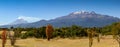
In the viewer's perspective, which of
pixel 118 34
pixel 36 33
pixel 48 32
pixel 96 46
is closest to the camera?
pixel 118 34

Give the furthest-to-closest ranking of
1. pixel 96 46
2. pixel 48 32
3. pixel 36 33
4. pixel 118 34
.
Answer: pixel 36 33 < pixel 48 32 < pixel 96 46 < pixel 118 34

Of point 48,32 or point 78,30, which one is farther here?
point 78,30

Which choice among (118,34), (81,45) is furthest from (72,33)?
(118,34)

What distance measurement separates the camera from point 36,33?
101 m

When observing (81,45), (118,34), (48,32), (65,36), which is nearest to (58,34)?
(65,36)

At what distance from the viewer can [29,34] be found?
102000 mm

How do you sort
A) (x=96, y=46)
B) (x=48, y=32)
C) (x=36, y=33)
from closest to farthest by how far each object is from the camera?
1. (x=96, y=46)
2. (x=48, y=32)
3. (x=36, y=33)

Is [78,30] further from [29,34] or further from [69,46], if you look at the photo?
[69,46]

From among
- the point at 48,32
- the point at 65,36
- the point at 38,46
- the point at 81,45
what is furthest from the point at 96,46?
the point at 65,36

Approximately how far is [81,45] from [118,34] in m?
10.8

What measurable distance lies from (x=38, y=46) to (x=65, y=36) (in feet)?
118

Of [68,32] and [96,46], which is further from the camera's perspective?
[68,32]

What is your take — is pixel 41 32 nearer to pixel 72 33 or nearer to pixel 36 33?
pixel 36 33

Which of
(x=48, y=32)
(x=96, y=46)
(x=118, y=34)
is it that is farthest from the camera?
(x=48, y=32)
